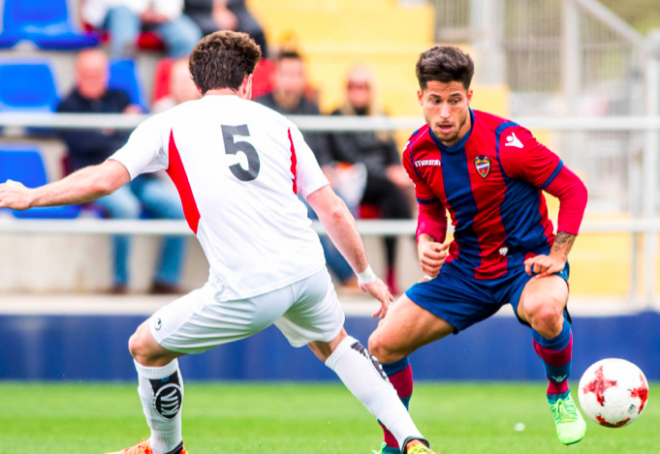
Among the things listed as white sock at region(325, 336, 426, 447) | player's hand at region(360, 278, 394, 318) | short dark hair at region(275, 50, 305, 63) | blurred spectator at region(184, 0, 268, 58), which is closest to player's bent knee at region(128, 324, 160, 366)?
white sock at region(325, 336, 426, 447)

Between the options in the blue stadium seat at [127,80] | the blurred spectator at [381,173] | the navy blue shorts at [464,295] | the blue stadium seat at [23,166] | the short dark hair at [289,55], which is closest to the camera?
the navy blue shorts at [464,295]

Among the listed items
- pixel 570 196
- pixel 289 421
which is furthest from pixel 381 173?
pixel 570 196

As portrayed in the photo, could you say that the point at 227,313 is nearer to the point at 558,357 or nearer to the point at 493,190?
the point at 493,190

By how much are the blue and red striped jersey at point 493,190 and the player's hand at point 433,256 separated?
8.2 inches

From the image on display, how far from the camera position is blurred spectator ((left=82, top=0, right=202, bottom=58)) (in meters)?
9.30

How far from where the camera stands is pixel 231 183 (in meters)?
3.88

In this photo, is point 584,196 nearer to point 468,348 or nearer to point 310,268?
point 310,268

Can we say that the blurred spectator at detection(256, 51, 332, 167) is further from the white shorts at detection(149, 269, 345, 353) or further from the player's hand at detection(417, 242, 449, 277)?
the white shorts at detection(149, 269, 345, 353)

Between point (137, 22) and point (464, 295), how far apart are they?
5.68 m

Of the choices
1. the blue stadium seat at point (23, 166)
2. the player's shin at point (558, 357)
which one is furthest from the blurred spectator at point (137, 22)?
the player's shin at point (558, 357)

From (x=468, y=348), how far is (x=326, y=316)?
11.4 feet

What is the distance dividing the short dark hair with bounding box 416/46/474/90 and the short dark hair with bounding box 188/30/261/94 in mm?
865

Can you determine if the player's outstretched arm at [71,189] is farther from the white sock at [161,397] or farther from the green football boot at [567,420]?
the green football boot at [567,420]

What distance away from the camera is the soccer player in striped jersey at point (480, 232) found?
4.54 meters
